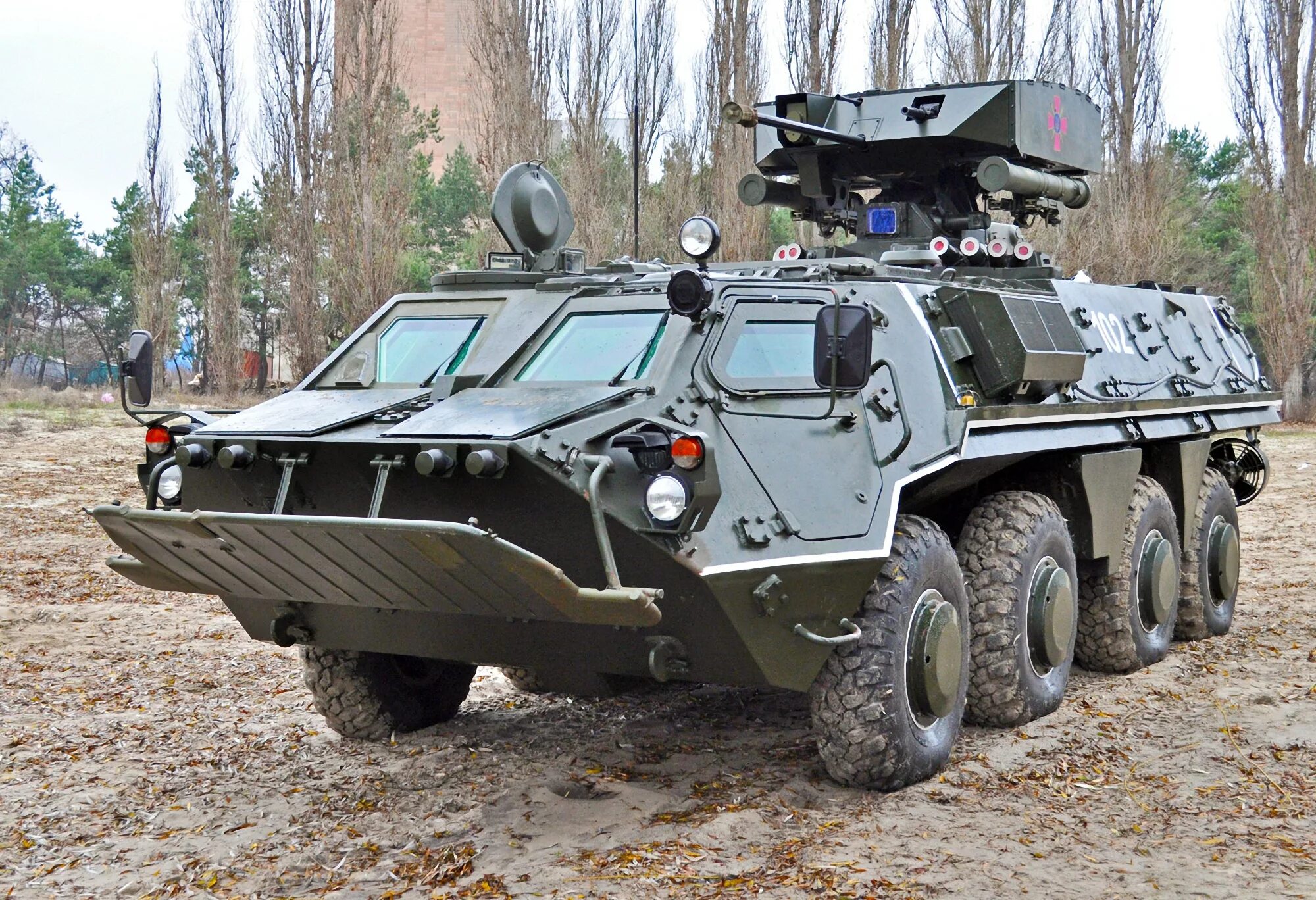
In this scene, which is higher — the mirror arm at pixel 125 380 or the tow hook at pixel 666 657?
the mirror arm at pixel 125 380

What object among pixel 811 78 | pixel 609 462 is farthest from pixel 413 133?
pixel 609 462

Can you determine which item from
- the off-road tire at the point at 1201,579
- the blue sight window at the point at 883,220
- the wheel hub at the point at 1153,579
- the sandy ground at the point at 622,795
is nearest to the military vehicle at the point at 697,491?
the wheel hub at the point at 1153,579

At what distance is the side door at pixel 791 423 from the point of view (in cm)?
513

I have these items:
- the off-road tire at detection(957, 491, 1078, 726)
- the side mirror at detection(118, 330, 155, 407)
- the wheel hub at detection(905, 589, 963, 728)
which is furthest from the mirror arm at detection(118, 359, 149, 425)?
the off-road tire at detection(957, 491, 1078, 726)

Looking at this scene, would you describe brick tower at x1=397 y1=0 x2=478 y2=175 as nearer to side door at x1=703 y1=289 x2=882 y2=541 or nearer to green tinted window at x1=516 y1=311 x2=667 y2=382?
green tinted window at x1=516 y1=311 x2=667 y2=382

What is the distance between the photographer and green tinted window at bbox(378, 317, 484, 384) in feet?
19.5

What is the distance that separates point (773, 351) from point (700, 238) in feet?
2.12

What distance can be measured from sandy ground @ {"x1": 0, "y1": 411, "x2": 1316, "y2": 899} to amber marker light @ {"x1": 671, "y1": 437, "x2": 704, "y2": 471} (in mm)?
1246

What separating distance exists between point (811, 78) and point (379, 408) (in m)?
17.2

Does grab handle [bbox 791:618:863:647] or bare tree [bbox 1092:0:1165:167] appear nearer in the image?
grab handle [bbox 791:618:863:647]

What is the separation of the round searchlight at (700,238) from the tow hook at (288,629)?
1.98 metres

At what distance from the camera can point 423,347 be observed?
6.09 meters

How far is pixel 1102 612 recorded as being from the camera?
7684mm

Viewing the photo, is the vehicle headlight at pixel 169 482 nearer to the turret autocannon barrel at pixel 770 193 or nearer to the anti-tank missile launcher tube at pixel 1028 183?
the turret autocannon barrel at pixel 770 193
